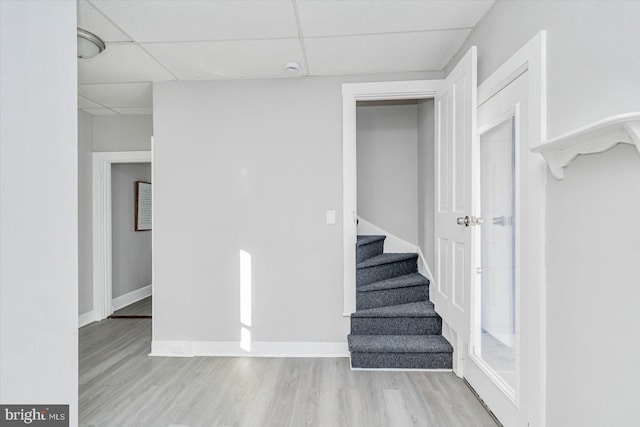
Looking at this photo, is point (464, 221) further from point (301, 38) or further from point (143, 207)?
point (143, 207)

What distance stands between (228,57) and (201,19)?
466 millimetres

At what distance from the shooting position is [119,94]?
10.1ft

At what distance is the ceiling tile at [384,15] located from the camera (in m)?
1.82

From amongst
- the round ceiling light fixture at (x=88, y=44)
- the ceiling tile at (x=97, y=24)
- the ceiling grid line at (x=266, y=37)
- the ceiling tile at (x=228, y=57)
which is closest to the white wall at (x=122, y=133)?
the ceiling grid line at (x=266, y=37)

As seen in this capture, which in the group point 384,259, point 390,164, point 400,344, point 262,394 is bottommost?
point 262,394

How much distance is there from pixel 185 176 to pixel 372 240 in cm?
189

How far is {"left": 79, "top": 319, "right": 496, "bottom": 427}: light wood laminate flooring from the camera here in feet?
6.27

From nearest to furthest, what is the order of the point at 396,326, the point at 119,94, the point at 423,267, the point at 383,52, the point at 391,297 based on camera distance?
the point at 383,52
the point at 396,326
the point at 391,297
the point at 119,94
the point at 423,267

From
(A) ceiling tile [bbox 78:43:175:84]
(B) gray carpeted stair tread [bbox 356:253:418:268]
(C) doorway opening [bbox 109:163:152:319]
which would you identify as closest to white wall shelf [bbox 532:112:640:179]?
(B) gray carpeted stair tread [bbox 356:253:418:268]

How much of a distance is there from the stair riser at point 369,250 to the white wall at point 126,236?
10.5ft

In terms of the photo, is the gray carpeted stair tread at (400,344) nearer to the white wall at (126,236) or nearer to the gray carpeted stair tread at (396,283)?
the gray carpeted stair tread at (396,283)

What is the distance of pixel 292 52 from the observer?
2.33 metres

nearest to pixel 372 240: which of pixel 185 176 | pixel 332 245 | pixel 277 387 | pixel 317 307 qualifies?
pixel 332 245

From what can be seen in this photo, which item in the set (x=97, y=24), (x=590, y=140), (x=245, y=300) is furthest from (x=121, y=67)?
(x=590, y=140)
